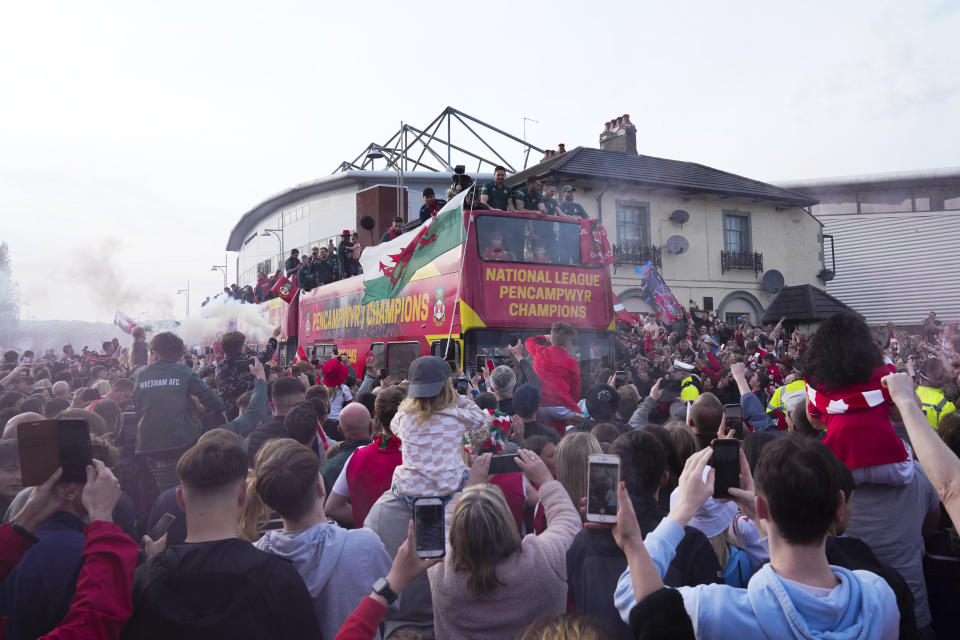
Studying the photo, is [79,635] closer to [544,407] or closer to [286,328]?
[544,407]

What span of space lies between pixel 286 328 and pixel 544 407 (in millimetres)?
12057

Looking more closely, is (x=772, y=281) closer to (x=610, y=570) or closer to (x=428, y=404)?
(x=428, y=404)

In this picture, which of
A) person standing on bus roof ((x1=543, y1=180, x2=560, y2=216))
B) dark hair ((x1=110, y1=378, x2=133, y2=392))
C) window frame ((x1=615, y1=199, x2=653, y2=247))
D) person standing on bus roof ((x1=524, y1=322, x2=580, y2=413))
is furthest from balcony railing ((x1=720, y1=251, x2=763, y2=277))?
dark hair ((x1=110, y1=378, x2=133, y2=392))

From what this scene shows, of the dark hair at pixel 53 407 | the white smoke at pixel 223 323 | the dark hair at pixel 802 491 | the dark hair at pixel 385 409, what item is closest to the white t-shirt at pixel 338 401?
the dark hair at pixel 53 407

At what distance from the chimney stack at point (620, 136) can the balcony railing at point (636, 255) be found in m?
5.16

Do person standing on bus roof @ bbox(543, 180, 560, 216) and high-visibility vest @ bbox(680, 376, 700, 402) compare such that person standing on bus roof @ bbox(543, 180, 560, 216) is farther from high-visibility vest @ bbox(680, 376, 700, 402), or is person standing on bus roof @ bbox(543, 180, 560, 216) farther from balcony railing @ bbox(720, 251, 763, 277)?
balcony railing @ bbox(720, 251, 763, 277)

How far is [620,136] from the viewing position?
82.3 feet

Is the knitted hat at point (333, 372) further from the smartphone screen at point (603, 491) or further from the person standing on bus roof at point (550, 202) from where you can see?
the smartphone screen at point (603, 491)

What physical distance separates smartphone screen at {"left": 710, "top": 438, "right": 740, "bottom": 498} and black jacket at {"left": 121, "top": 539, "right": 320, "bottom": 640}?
52.7 inches

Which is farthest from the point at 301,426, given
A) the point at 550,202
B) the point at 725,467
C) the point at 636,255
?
the point at 636,255

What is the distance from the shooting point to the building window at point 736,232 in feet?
76.6

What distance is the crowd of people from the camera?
1.71 meters

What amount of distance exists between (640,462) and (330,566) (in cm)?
127

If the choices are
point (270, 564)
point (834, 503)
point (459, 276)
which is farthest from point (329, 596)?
point (459, 276)
